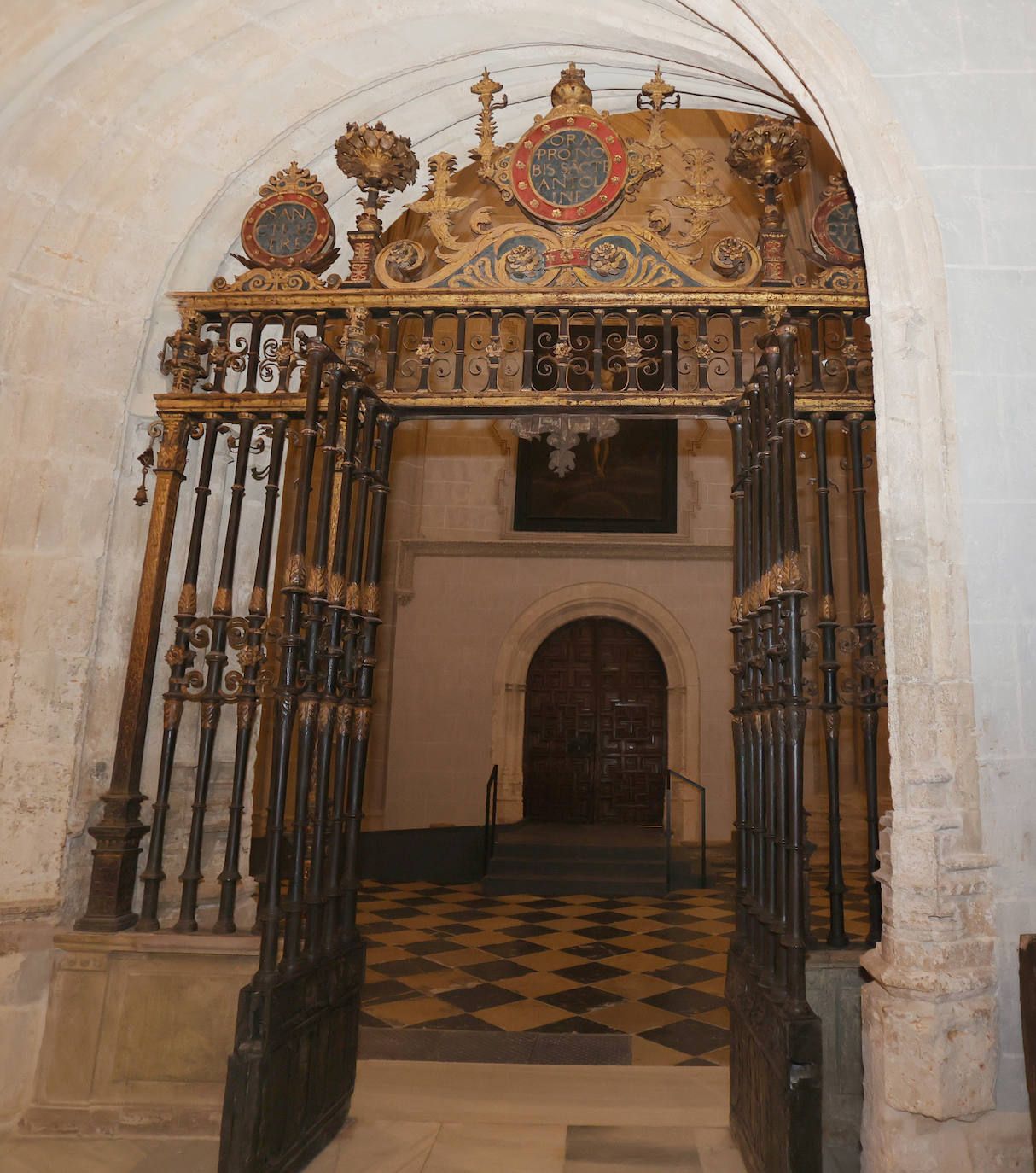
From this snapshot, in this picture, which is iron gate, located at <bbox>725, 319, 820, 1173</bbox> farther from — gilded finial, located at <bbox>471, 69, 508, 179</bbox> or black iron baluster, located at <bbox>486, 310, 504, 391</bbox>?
gilded finial, located at <bbox>471, 69, 508, 179</bbox>

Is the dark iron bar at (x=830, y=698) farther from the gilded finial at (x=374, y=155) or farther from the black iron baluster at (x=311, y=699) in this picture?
the gilded finial at (x=374, y=155)

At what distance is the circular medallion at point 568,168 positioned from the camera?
10.8 feet

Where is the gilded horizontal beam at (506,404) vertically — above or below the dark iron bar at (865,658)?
above

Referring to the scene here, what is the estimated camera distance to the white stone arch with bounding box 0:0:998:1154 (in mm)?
2291

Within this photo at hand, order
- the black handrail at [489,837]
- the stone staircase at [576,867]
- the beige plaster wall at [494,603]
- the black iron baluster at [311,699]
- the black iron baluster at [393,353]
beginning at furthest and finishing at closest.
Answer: the beige plaster wall at [494,603]
the black handrail at [489,837]
the stone staircase at [576,867]
the black iron baluster at [393,353]
the black iron baluster at [311,699]

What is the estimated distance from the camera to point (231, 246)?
3.79 m

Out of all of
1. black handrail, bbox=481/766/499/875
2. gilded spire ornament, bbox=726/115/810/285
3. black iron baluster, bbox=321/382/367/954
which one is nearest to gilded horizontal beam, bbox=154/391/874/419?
black iron baluster, bbox=321/382/367/954

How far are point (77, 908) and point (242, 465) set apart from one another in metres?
1.69

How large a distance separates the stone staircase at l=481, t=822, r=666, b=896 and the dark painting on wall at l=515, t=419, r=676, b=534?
11.6ft

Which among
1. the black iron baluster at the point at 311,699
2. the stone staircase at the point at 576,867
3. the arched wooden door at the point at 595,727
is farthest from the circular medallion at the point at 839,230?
the arched wooden door at the point at 595,727

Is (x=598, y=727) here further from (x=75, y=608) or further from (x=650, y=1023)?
(x=75, y=608)

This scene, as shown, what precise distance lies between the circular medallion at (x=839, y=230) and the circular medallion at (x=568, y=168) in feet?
2.47

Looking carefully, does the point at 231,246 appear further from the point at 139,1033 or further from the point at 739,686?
the point at 139,1033

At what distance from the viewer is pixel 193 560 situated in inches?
129
